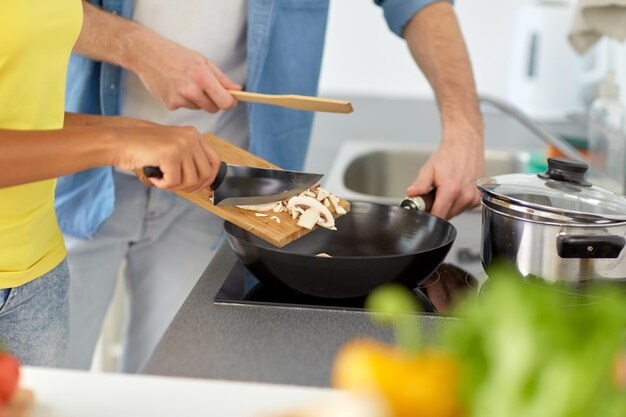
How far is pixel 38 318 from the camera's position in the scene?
3.87ft

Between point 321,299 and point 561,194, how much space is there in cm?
33

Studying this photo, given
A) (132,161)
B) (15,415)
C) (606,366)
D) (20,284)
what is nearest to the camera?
(606,366)

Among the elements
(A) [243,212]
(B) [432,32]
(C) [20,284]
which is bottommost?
(C) [20,284]

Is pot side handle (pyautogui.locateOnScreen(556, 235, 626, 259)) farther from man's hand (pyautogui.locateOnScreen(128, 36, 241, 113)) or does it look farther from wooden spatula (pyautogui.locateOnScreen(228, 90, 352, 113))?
man's hand (pyautogui.locateOnScreen(128, 36, 241, 113))

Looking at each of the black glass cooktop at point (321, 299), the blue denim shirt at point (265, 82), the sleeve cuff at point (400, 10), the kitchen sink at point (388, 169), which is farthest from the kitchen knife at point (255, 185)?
the kitchen sink at point (388, 169)

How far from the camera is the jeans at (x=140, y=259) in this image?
1.61 metres

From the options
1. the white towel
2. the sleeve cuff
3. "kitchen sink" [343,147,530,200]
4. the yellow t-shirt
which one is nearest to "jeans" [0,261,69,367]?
the yellow t-shirt

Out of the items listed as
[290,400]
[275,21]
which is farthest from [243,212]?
[275,21]

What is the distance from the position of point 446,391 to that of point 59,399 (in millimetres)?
379

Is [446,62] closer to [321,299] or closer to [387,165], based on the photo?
[387,165]

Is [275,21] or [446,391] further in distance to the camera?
[275,21]

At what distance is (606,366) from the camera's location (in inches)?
18.4

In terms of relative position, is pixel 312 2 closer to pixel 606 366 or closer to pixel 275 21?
pixel 275 21

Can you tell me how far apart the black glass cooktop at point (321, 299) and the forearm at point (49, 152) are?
9.4 inches
